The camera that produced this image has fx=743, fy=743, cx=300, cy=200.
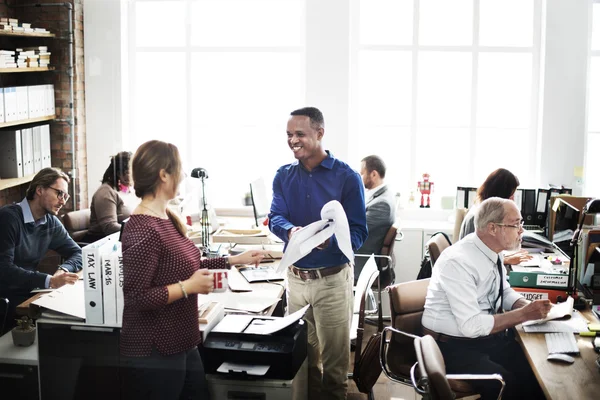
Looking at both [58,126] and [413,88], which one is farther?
[413,88]

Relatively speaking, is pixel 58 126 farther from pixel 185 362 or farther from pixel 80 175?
pixel 185 362

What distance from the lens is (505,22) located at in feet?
21.7

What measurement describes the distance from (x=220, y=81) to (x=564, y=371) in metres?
4.55

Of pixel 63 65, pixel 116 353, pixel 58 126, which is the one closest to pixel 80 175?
pixel 58 126

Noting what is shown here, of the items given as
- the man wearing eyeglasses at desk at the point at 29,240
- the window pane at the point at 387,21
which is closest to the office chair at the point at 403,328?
the man wearing eyeglasses at desk at the point at 29,240

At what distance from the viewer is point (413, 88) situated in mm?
6688

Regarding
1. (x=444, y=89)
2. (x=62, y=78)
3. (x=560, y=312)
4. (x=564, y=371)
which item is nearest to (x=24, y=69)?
(x=62, y=78)

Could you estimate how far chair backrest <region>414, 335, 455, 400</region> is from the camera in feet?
8.41

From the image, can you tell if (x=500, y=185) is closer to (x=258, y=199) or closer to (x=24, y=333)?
(x=258, y=199)

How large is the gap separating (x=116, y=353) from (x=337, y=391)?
130 centimetres

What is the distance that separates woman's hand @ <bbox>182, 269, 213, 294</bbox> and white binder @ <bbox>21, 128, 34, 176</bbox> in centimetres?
324

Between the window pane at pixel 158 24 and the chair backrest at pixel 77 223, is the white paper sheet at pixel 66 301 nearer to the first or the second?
the chair backrest at pixel 77 223

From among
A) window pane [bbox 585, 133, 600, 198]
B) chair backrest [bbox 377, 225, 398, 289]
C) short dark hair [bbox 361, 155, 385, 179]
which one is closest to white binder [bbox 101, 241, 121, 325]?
chair backrest [bbox 377, 225, 398, 289]

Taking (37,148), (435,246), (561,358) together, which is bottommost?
(561,358)
